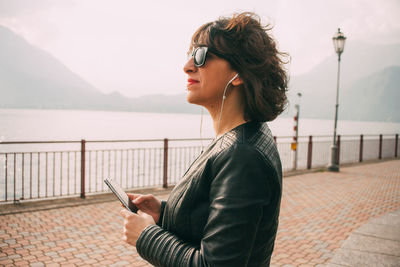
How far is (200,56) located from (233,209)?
26.5 inches

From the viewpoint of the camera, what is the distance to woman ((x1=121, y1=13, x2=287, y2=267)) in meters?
1.01

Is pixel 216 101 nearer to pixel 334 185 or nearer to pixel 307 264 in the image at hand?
pixel 307 264

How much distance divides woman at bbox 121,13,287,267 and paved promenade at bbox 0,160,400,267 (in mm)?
3117

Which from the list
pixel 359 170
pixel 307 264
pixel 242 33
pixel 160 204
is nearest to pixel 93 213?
pixel 307 264

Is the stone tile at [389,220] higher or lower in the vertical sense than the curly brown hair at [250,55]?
lower

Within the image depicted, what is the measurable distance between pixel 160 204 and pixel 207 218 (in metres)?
0.60

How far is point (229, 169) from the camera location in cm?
105

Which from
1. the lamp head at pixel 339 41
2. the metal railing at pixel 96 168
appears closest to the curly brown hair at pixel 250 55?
the metal railing at pixel 96 168

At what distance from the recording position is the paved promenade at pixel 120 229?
13.3 ft

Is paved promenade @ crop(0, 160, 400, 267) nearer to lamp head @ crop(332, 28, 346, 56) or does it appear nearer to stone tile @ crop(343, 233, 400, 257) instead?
stone tile @ crop(343, 233, 400, 257)

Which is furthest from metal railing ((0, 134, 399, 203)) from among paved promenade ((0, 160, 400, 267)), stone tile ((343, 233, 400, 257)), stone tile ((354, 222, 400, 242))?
stone tile ((354, 222, 400, 242))

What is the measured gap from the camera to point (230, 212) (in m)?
1.00

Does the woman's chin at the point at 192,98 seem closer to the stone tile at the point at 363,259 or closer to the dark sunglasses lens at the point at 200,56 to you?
the dark sunglasses lens at the point at 200,56

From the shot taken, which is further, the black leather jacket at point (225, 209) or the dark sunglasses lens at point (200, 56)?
the dark sunglasses lens at point (200, 56)
